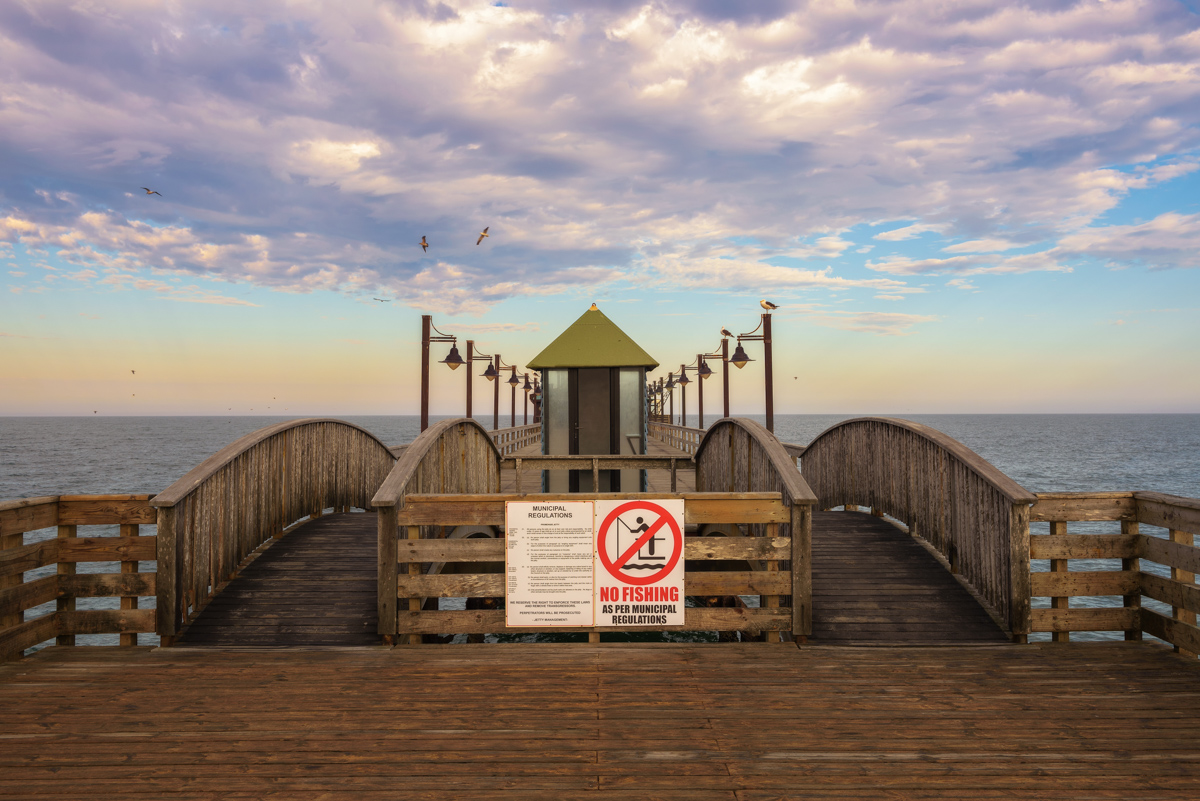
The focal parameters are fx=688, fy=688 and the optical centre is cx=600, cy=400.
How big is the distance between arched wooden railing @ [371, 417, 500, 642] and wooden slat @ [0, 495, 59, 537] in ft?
7.92

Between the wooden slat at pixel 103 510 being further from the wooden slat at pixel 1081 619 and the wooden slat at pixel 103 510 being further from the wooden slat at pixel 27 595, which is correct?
the wooden slat at pixel 1081 619

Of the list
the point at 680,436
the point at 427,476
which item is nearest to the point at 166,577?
the point at 427,476

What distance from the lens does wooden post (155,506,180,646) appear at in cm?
559

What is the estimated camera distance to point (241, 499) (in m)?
7.05

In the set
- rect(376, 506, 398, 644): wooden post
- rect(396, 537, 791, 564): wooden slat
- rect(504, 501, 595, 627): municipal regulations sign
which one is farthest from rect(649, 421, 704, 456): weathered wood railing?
rect(376, 506, 398, 644): wooden post

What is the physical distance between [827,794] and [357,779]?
2.35m

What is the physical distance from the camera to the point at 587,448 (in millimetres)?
15945

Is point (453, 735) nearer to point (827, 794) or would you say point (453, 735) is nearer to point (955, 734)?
point (827, 794)

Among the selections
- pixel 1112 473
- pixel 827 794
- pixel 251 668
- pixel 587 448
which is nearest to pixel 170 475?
pixel 587 448

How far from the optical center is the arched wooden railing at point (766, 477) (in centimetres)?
565

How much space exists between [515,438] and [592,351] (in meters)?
14.5

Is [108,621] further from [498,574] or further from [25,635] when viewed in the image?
[498,574]

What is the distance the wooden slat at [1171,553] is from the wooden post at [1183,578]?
0.07 metres

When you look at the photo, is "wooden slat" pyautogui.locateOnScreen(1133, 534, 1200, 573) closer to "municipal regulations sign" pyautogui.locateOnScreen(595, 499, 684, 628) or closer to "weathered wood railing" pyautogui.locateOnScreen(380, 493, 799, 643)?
"weathered wood railing" pyautogui.locateOnScreen(380, 493, 799, 643)
